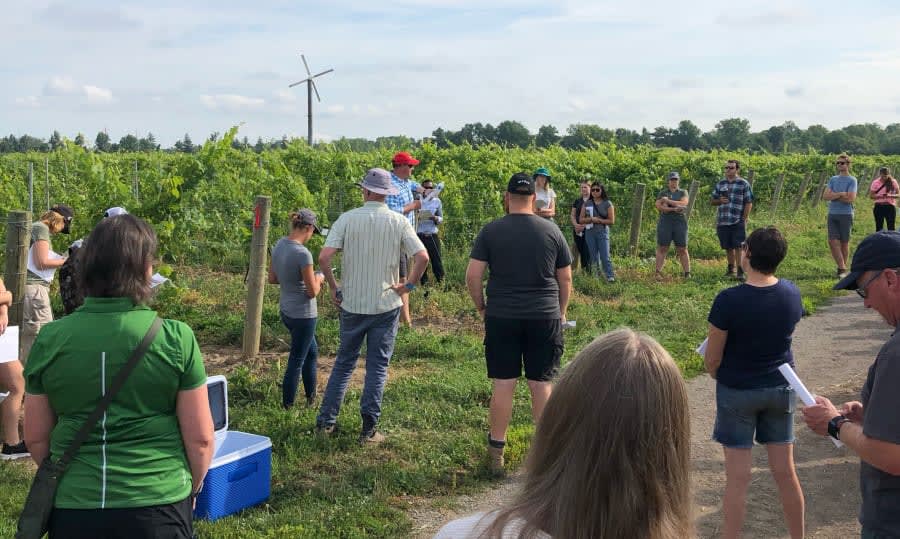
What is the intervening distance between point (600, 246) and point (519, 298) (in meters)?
7.62

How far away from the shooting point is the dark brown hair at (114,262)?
2639 millimetres

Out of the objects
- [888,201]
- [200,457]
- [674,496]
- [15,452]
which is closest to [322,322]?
[15,452]

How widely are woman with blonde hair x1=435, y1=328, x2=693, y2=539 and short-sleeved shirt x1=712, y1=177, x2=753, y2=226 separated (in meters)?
11.3

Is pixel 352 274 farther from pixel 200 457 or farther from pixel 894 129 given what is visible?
pixel 894 129

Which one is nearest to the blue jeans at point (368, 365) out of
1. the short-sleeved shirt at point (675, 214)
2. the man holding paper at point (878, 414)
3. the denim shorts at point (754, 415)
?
the denim shorts at point (754, 415)

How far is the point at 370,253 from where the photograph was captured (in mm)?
5848

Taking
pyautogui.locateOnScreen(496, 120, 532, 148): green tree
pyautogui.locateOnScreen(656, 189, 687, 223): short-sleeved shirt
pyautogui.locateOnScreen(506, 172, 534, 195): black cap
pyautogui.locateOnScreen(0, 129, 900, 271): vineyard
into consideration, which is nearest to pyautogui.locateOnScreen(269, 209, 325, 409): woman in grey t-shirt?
pyautogui.locateOnScreen(506, 172, 534, 195): black cap

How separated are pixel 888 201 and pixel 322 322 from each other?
9.70 m

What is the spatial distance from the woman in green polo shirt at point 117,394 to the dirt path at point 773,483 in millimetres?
1339

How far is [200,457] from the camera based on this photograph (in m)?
2.79

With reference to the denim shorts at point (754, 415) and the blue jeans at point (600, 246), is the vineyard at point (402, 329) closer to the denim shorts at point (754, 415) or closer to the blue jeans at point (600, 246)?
the blue jeans at point (600, 246)

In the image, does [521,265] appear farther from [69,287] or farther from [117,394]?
[117,394]

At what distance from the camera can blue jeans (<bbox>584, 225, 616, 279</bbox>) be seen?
12.6 metres

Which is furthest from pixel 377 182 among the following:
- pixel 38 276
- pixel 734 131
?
pixel 734 131
